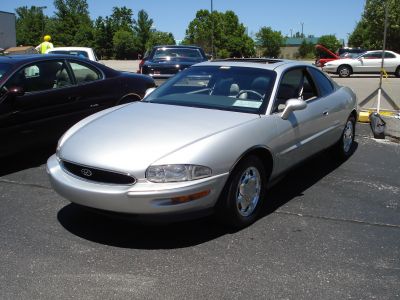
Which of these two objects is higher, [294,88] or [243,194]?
[294,88]

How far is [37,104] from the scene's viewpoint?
19.3ft

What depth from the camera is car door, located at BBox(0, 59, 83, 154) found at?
5559 mm

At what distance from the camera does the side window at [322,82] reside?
5.66 meters

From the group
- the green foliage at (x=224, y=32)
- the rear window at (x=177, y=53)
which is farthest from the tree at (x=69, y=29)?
the rear window at (x=177, y=53)

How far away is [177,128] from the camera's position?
4039 millimetres

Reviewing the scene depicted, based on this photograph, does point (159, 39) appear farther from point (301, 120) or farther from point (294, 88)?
point (301, 120)

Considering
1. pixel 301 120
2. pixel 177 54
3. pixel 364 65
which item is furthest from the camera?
pixel 364 65

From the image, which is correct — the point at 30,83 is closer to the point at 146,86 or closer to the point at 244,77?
the point at 146,86

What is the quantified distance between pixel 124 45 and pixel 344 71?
52258mm

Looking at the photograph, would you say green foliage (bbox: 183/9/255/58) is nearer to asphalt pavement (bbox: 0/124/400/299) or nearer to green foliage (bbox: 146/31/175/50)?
green foliage (bbox: 146/31/175/50)

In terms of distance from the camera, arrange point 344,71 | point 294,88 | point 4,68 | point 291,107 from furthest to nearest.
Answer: point 344,71 → point 4,68 → point 294,88 → point 291,107

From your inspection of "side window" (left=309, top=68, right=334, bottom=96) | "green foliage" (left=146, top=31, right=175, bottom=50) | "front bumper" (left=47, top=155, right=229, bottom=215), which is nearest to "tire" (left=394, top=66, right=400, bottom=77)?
"side window" (left=309, top=68, right=334, bottom=96)

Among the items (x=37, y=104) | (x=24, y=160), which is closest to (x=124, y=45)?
(x=24, y=160)

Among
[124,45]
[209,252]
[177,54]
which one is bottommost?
[209,252]
